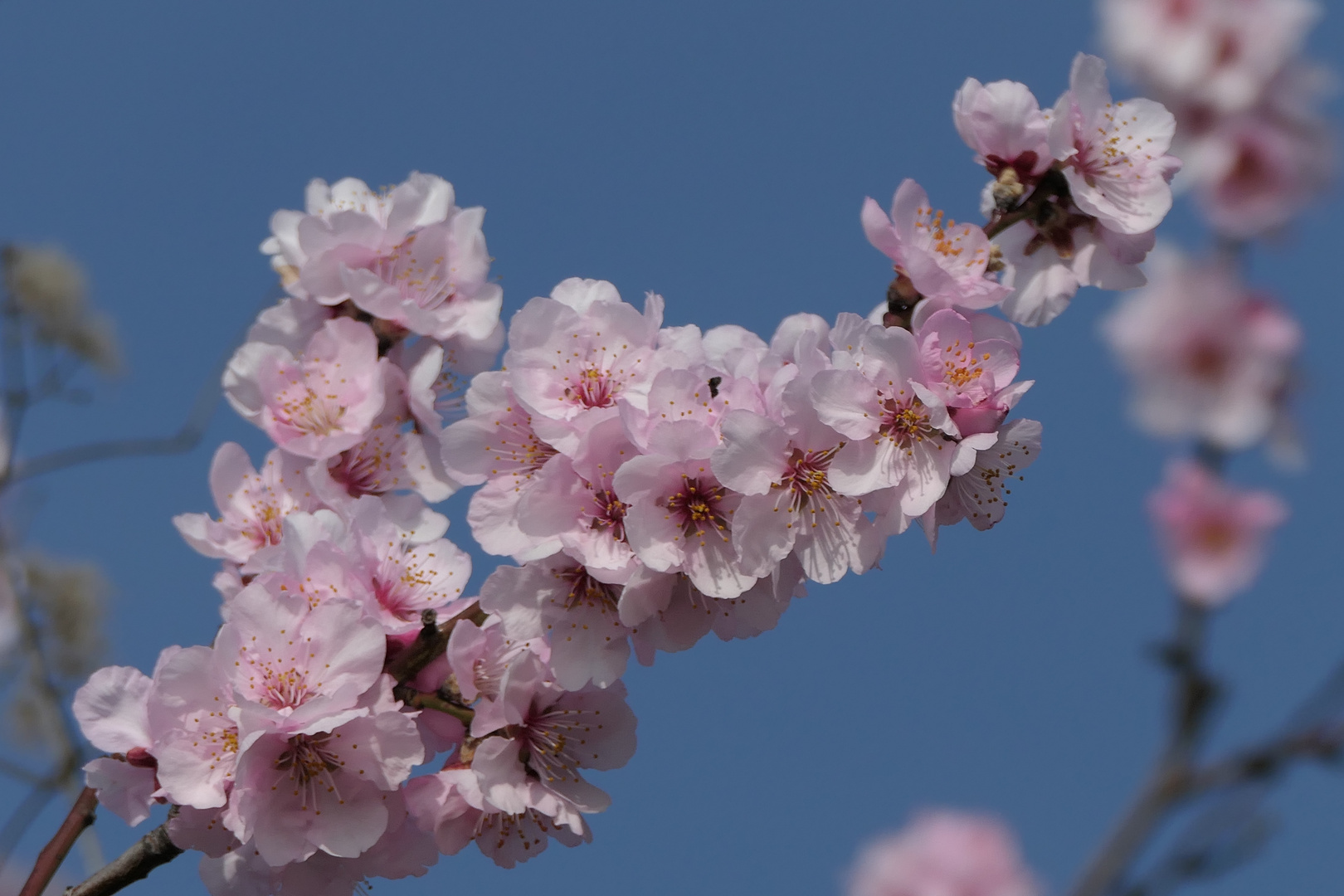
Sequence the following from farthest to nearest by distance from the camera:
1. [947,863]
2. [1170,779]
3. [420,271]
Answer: [947,863] → [1170,779] → [420,271]

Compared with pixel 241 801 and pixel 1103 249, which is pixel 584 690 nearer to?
pixel 241 801

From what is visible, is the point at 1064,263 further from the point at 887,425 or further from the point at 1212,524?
the point at 1212,524

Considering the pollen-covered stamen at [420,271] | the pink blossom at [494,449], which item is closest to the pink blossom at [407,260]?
the pollen-covered stamen at [420,271]

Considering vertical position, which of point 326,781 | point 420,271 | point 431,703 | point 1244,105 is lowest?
point 326,781

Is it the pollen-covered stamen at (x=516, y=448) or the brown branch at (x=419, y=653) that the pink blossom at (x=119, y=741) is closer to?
the brown branch at (x=419, y=653)

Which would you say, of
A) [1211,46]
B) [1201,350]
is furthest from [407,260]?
[1201,350]

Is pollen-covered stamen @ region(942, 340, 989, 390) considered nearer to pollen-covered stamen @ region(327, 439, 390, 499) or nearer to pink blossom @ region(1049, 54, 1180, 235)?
pink blossom @ region(1049, 54, 1180, 235)
